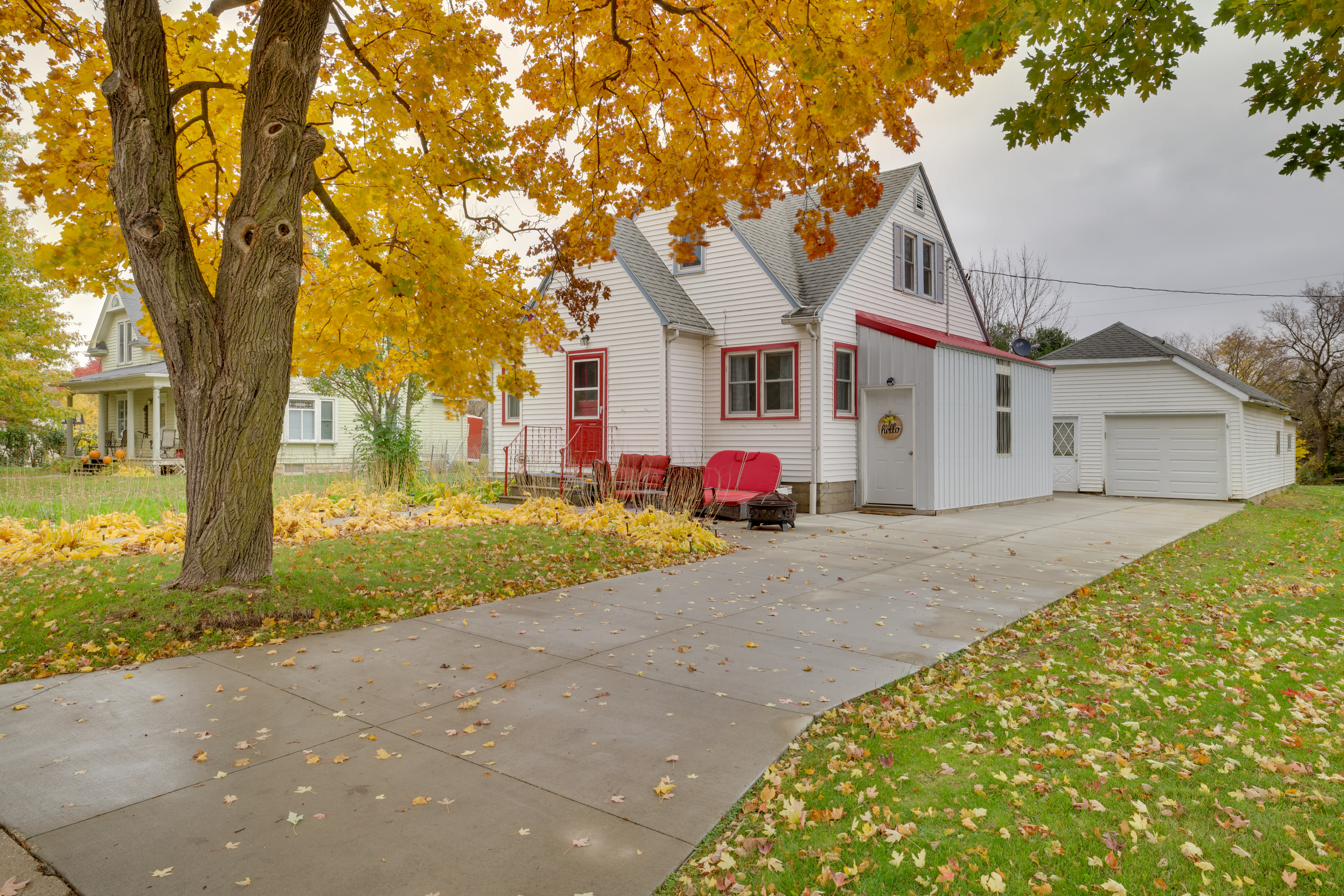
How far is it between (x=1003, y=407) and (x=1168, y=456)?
7419mm

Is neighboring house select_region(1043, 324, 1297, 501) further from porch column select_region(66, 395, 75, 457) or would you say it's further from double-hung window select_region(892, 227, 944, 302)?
porch column select_region(66, 395, 75, 457)

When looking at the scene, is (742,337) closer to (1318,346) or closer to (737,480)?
(737,480)

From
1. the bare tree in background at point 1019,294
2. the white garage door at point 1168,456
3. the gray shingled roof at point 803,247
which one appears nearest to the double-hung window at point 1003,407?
the gray shingled roof at point 803,247

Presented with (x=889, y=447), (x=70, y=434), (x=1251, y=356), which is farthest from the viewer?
(x=1251, y=356)

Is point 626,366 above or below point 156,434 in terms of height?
above

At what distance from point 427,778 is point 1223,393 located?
2374cm

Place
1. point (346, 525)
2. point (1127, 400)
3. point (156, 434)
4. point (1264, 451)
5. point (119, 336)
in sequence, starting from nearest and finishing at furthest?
point (346, 525) → point (1127, 400) → point (1264, 451) → point (156, 434) → point (119, 336)

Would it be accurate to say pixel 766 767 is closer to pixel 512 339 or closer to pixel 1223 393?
pixel 512 339

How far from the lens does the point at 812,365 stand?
15172 mm

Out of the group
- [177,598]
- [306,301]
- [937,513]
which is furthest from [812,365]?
[177,598]

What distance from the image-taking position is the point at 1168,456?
2195 centimetres

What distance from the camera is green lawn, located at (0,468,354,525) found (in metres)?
11.3

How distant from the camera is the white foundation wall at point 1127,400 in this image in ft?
68.6

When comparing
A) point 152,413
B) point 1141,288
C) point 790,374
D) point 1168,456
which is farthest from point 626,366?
point 1141,288
